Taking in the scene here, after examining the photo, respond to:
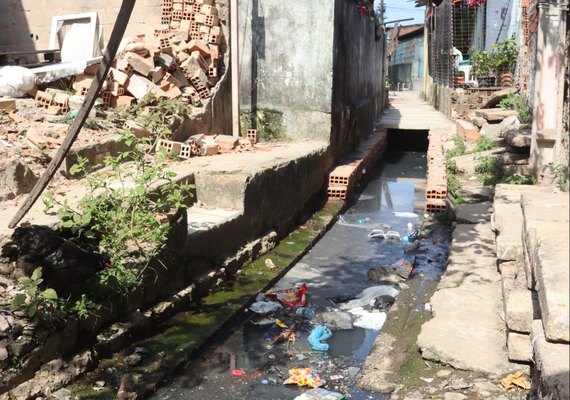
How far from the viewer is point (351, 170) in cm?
1020

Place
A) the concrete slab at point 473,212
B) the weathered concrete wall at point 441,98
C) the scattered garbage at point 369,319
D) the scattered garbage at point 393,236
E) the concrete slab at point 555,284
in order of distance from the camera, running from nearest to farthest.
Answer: the concrete slab at point 555,284, the scattered garbage at point 369,319, the concrete slab at point 473,212, the scattered garbage at point 393,236, the weathered concrete wall at point 441,98

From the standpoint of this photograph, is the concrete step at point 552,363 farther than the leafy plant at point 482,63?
No

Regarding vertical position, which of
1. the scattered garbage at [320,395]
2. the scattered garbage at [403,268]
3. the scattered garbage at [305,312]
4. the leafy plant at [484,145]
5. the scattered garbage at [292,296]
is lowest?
the scattered garbage at [320,395]

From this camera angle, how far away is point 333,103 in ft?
32.5

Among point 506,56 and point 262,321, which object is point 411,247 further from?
point 506,56

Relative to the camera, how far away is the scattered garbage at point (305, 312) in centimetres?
552

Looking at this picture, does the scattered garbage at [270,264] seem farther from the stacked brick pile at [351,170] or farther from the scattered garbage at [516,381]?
the scattered garbage at [516,381]

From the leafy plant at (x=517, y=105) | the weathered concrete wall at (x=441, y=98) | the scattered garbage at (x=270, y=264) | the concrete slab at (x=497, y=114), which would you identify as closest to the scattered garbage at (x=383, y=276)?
the scattered garbage at (x=270, y=264)

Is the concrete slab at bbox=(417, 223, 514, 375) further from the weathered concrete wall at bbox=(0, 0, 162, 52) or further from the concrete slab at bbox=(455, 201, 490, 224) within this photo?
the weathered concrete wall at bbox=(0, 0, 162, 52)

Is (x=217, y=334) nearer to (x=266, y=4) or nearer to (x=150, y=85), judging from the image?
(x=150, y=85)

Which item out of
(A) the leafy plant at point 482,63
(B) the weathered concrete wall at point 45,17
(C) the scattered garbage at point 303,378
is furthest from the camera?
(A) the leafy plant at point 482,63

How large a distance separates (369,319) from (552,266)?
397 cm

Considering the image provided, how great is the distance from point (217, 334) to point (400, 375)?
1664 mm

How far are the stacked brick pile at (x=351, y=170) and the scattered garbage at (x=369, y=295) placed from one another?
3755mm
